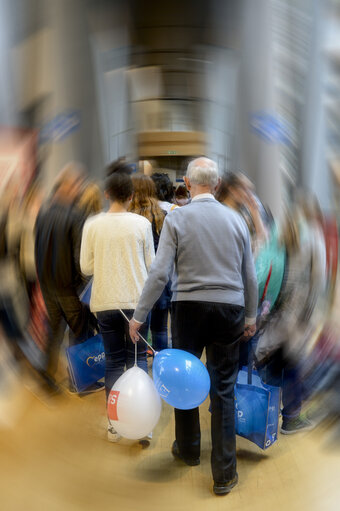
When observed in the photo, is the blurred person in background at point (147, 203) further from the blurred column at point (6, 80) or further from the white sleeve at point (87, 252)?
the blurred column at point (6, 80)

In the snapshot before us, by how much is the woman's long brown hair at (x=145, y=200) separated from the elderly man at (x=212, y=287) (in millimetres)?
462

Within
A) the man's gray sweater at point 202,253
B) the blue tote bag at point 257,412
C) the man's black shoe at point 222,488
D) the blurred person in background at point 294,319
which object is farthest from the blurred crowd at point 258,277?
the man's black shoe at point 222,488

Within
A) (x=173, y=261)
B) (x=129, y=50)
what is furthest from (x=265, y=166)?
(x=129, y=50)

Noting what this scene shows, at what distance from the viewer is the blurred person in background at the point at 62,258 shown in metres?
1.45

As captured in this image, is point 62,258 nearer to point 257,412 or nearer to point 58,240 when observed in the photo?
point 58,240

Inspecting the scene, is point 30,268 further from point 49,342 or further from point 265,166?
point 265,166

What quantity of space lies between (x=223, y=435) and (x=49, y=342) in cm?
78

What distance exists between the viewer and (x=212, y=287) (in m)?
1.14

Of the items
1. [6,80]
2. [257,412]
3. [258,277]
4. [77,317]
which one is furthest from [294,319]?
[6,80]

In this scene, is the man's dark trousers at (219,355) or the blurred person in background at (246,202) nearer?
the man's dark trousers at (219,355)

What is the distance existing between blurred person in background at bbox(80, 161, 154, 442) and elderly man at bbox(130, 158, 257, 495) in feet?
0.57

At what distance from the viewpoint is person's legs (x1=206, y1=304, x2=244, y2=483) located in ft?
3.89

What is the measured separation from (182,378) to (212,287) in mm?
244

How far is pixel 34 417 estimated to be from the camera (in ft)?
5.20
